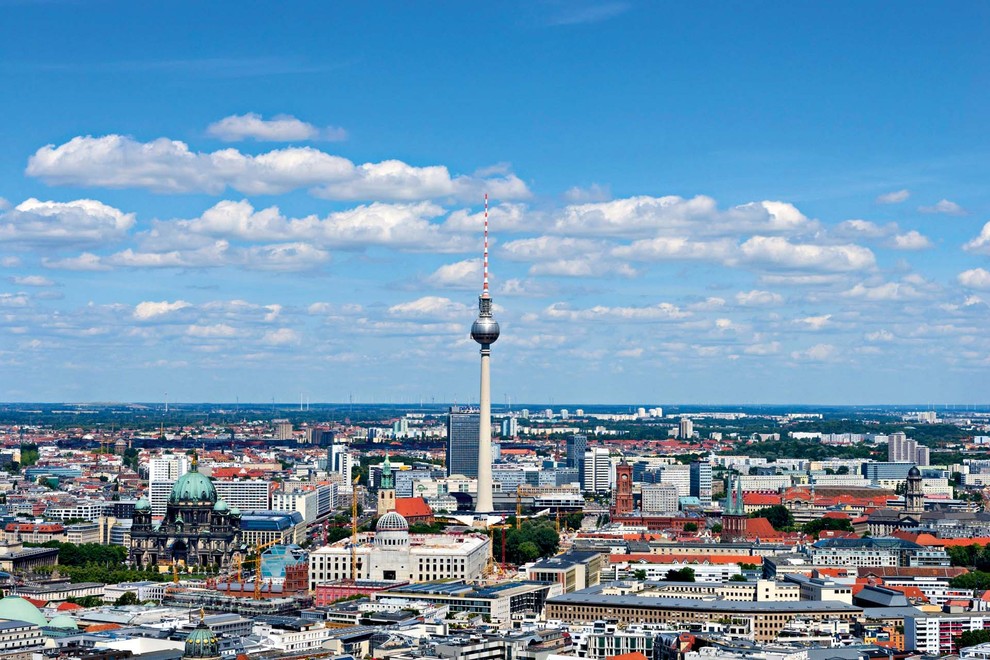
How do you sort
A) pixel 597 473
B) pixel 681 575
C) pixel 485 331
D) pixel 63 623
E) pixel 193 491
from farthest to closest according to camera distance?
pixel 597 473 → pixel 485 331 → pixel 193 491 → pixel 681 575 → pixel 63 623

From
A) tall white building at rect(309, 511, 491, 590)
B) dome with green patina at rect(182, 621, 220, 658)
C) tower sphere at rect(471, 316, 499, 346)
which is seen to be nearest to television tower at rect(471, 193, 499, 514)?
tower sphere at rect(471, 316, 499, 346)

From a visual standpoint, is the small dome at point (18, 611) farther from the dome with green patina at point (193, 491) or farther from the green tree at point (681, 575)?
the dome with green patina at point (193, 491)

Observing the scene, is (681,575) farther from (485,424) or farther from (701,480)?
(701,480)

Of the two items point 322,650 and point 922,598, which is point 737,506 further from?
point 322,650

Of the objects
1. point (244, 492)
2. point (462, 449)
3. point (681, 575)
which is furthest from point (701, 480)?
point (681, 575)

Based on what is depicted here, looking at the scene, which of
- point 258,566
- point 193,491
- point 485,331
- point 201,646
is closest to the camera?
point 201,646

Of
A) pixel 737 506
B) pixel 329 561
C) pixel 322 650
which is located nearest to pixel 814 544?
pixel 737 506

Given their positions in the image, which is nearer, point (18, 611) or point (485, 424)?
point (18, 611)
